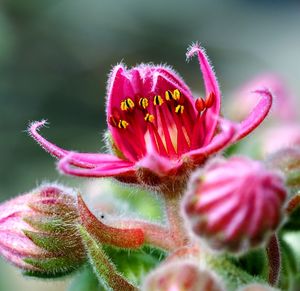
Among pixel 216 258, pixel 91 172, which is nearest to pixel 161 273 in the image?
pixel 216 258

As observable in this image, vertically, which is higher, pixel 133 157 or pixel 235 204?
pixel 133 157

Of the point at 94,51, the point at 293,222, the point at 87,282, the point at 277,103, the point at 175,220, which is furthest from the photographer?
the point at 94,51

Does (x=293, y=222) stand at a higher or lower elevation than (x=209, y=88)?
lower

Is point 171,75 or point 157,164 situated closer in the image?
point 157,164

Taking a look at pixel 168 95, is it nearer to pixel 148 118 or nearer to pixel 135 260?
pixel 148 118

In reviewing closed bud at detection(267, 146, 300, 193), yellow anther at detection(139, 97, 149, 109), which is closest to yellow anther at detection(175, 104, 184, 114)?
yellow anther at detection(139, 97, 149, 109)

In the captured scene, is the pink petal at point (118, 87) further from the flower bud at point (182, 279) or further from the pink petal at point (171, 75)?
the flower bud at point (182, 279)

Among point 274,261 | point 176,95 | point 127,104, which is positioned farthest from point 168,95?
point 274,261

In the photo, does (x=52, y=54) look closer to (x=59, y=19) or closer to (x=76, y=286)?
(x=59, y=19)
